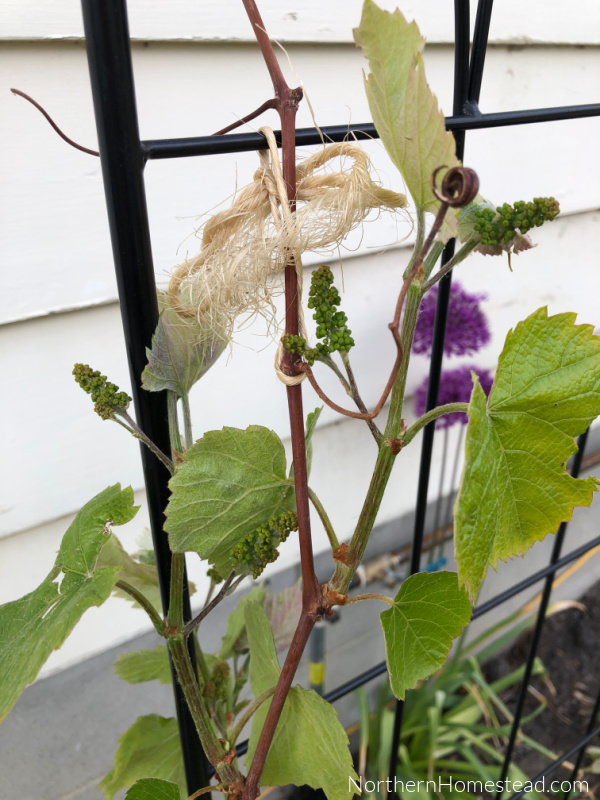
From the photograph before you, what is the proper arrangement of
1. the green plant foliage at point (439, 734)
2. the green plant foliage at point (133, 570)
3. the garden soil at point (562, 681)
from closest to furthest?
the green plant foliage at point (133, 570), the green plant foliage at point (439, 734), the garden soil at point (562, 681)

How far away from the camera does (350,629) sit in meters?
1.31

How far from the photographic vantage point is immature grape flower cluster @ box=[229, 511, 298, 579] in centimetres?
35

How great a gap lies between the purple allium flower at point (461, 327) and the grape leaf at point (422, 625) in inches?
26.3

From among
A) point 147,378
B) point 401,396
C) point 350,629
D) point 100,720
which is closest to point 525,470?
point 401,396

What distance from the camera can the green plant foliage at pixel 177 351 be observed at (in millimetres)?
316

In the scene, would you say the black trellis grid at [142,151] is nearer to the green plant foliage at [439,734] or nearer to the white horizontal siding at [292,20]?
the white horizontal siding at [292,20]

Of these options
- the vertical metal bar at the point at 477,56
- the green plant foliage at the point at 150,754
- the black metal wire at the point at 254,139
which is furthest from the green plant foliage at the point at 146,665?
the vertical metal bar at the point at 477,56

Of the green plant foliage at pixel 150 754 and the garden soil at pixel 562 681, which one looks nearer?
the green plant foliage at pixel 150 754

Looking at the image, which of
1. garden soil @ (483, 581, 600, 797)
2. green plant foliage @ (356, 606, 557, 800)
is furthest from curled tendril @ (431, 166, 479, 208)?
garden soil @ (483, 581, 600, 797)

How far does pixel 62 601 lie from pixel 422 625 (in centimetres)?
20

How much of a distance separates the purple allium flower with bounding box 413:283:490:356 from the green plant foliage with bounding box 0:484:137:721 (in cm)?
73

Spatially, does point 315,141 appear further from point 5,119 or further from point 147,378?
point 5,119

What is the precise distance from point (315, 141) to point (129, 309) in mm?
143

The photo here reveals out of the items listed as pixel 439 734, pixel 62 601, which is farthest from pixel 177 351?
pixel 439 734
